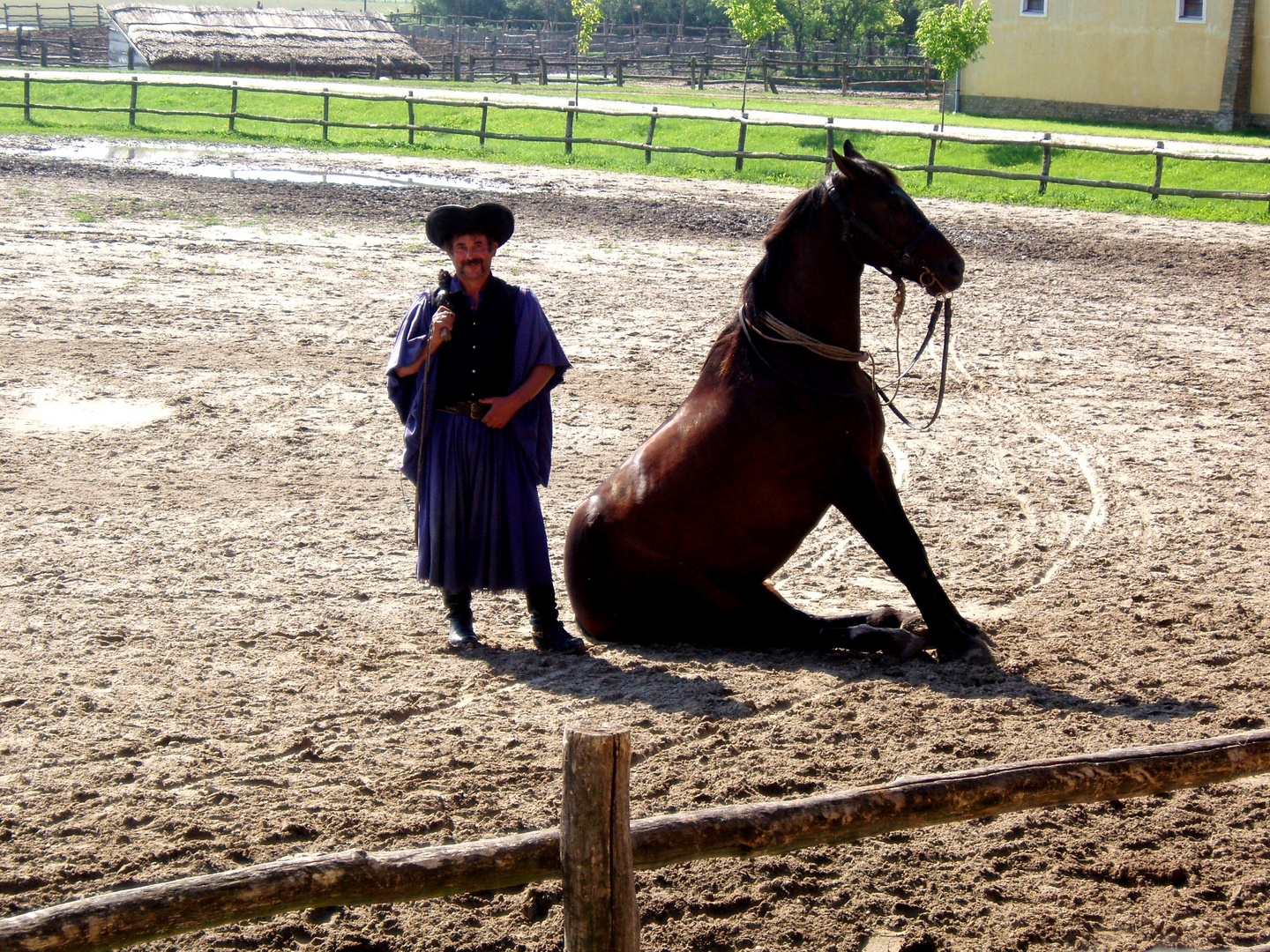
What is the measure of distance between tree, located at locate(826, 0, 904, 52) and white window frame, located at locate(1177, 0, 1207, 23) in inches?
793

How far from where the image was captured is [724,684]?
486cm

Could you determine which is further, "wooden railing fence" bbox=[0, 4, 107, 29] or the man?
"wooden railing fence" bbox=[0, 4, 107, 29]

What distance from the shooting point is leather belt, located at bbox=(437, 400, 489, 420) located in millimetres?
5293

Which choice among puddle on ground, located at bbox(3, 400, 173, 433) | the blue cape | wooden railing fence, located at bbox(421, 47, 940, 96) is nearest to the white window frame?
wooden railing fence, located at bbox(421, 47, 940, 96)

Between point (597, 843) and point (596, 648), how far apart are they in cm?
301

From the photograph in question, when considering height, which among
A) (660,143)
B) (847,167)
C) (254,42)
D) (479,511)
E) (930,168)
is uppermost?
(254,42)

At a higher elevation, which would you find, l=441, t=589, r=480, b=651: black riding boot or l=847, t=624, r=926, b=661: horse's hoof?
l=847, t=624, r=926, b=661: horse's hoof

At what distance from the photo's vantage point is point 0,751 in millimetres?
4258

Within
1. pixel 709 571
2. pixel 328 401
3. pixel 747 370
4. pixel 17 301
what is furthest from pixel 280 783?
pixel 17 301

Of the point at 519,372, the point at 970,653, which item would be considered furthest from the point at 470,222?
the point at 970,653

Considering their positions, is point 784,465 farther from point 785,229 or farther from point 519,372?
point 519,372

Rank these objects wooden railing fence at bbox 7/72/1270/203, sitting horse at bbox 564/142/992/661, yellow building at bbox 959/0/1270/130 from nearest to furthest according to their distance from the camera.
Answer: sitting horse at bbox 564/142/992/661 < wooden railing fence at bbox 7/72/1270/203 < yellow building at bbox 959/0/1270/130

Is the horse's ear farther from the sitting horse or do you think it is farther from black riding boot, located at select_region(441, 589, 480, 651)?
black riding boot, located at select_region(441, 589, 480, 651)

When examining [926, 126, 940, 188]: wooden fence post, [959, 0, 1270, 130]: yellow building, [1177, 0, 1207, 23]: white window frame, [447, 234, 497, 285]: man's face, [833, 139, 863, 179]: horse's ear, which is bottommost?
[447, 234, 497, 285]: man's face
